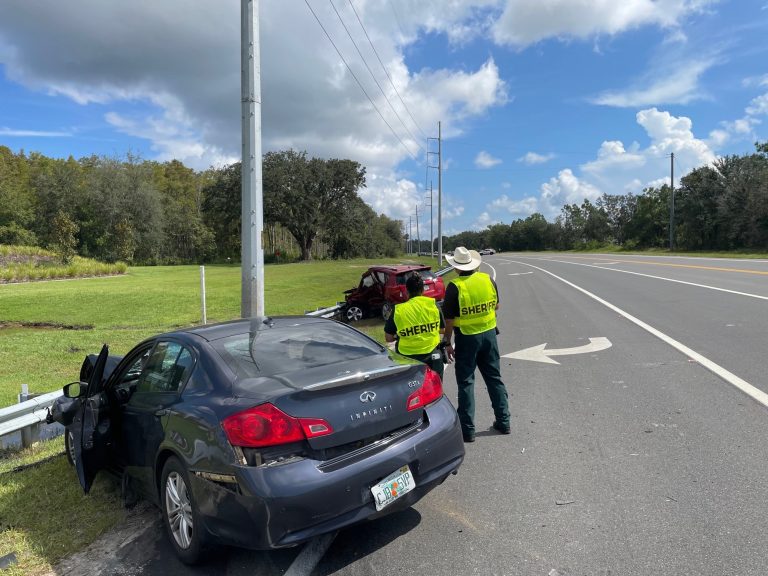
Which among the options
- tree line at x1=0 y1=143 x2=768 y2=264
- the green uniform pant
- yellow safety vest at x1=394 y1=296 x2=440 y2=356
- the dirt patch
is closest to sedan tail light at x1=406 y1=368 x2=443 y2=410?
yellow safety vest at x1=394 y1=296 x2=440 y2=356

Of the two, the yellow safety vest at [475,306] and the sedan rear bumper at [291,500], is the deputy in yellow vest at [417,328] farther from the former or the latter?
the sedan rear bumper at [291,500]

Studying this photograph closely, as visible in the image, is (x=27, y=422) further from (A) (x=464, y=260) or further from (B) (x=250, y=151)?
(B) (x=250, y=151)

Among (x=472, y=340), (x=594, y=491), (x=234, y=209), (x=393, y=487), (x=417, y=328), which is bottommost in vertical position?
(x=594, y=491)

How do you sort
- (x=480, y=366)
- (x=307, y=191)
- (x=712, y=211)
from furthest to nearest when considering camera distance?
(x=307, y=191) → (x=712, y=211) → (x=480, y=366)

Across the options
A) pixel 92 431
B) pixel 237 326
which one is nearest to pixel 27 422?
pixel 92 431

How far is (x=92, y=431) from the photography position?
13.4ft

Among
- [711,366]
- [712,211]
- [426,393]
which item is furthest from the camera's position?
[712,211]

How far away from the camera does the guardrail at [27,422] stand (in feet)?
16.7

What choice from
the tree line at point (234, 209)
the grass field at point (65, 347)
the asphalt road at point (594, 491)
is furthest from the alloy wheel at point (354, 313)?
the tree line at point (234, 209)

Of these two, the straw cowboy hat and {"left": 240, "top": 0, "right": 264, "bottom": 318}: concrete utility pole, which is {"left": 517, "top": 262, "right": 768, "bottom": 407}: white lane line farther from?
{"left": 240, "top": 0, "right": 264, "bottom": 318}: concrete utility pole

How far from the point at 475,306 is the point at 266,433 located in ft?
9.13

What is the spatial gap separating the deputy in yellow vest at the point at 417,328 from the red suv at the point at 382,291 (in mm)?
8796

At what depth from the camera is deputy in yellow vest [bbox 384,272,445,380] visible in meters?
5.21

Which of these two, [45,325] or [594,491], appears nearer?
[594,491]
